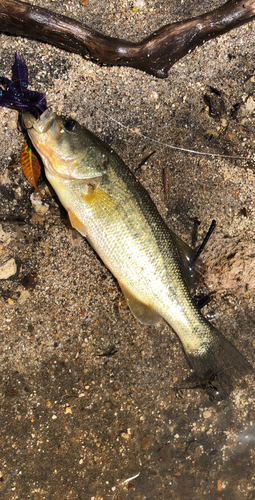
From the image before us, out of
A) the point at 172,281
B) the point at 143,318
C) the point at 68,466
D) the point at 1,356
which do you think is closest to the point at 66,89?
the point at 172,281

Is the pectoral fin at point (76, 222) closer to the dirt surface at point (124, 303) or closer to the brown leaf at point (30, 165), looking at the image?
the dirt surface at point (124, 303)

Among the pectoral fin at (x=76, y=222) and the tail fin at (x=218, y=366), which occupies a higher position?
the pectoral fin at (x=76, y=222)

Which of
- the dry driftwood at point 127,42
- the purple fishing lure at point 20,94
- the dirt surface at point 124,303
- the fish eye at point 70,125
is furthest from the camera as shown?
the dirt surface at point 124,303

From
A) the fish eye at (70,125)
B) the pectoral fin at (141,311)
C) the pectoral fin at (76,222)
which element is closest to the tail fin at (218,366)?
the pectoral fin at (141,311)

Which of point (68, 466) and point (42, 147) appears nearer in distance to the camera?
point (42, 147)

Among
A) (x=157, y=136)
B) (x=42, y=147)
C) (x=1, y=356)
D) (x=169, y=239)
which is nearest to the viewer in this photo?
(x=42, y=147)

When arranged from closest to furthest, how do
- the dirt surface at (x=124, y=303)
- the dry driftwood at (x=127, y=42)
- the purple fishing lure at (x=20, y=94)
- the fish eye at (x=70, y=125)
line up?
the fish eye at (x=70, y=125), the dry driftwood at (x=127, y=42), the purple fishing lure at (x=20, y=94), the dirt surface at (x=124, y=303)

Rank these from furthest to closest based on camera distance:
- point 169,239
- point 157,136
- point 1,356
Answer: point 157,136, point 1,356, point 169,239

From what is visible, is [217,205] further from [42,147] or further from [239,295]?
[42,147]
